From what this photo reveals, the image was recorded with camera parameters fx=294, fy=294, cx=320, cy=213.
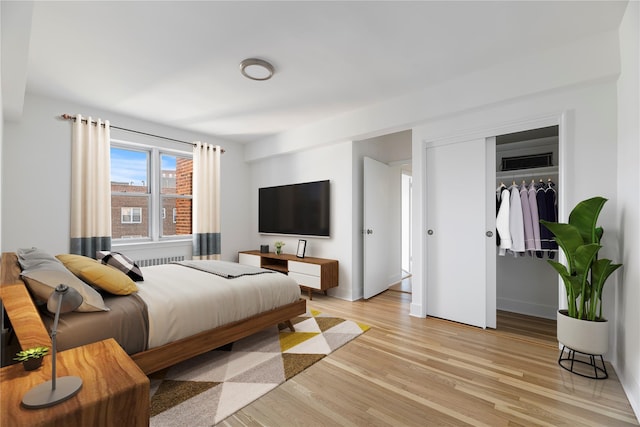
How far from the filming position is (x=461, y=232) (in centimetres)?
323

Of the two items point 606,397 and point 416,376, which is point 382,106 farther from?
point 606,397

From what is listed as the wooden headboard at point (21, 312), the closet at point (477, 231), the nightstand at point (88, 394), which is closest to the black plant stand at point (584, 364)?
the closet at point (477, 231)

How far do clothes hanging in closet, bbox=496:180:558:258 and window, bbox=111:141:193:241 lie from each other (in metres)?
4.46

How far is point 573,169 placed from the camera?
8.34ft

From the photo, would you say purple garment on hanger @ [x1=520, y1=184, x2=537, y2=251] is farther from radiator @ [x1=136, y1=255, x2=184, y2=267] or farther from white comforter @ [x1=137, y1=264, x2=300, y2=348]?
radiator @ [x1=136, y1=255, x2=184, y2=267]

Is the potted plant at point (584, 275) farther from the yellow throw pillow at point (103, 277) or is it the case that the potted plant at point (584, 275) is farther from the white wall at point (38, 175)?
the white wall at point (38, 175)

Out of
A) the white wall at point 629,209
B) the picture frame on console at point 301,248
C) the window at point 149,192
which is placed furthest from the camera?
the picture frame on console at point 301,248

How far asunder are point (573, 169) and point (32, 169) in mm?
5521

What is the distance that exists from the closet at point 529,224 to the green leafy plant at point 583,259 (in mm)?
822

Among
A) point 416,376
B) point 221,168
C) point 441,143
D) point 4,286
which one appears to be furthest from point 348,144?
point 4,286

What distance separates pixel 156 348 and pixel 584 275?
305 cm

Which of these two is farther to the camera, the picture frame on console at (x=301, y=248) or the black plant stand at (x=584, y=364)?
the picture frame on console at (x=301, y=248)

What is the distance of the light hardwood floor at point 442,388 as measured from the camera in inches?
67.6

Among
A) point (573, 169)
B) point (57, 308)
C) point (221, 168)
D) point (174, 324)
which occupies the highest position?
point (221, 168)
